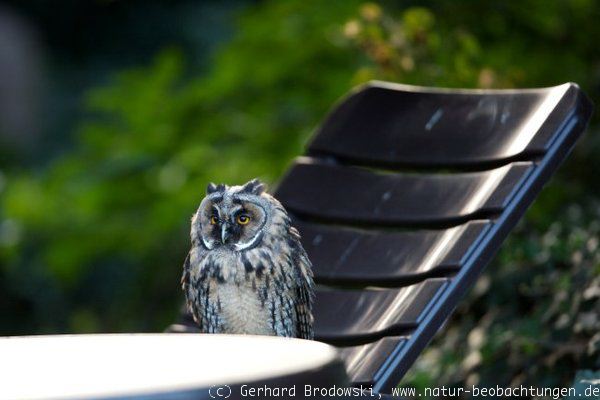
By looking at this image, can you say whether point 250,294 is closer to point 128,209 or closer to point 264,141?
point 264,141

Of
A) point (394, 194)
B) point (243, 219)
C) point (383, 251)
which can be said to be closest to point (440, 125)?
point (394, 194)

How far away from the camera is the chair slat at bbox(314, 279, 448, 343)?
9.40ft

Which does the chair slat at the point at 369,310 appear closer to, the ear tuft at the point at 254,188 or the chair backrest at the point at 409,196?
the chair backrest at the point at 409,196

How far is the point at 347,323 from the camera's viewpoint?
10.3ft

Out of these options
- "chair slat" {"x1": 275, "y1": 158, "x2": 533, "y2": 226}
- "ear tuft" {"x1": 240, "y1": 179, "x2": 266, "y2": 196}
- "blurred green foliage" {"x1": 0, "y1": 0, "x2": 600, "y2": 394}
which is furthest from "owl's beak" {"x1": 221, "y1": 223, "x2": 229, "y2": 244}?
"blurred green foliage" {"x1": 0, "y1": 0, "x2": 600, "y2": 394}

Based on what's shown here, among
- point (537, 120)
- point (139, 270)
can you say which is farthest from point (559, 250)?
point (139, 270)

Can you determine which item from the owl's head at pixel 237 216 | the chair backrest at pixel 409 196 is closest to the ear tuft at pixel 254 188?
the owl's head at pixel 237 216

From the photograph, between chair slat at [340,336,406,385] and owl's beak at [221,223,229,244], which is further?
owl's beak at [221,223,229,244]

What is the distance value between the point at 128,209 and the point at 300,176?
1957 millimetres

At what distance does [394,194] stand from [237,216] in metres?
0.60

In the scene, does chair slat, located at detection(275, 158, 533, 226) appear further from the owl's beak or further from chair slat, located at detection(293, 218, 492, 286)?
the owl's beak

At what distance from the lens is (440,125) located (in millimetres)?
3500

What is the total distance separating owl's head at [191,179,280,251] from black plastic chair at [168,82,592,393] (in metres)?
0.36

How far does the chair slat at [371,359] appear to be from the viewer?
2752 millimetres
